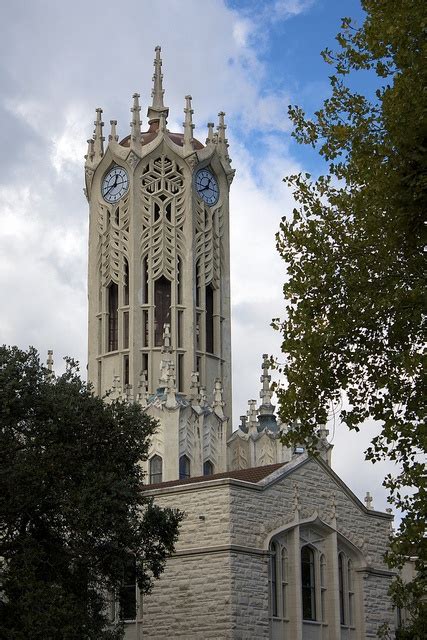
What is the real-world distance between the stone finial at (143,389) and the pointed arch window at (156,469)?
3.10 metres

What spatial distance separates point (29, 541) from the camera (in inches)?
→ 1149

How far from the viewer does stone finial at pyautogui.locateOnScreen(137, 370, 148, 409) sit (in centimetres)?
6550

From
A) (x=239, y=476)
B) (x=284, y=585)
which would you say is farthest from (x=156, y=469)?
(x=284, y=585)

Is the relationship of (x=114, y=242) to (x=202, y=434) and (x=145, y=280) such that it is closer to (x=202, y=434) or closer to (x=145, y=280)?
(x=145, y=280)

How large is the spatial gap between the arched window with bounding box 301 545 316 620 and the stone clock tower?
30555 mm

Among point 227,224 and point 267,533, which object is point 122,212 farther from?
point 267,533

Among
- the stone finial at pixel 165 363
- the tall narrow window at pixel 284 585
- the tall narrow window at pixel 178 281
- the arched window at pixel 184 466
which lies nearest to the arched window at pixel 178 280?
the tall narrow window at pixel 178 281

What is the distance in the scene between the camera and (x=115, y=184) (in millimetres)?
74562

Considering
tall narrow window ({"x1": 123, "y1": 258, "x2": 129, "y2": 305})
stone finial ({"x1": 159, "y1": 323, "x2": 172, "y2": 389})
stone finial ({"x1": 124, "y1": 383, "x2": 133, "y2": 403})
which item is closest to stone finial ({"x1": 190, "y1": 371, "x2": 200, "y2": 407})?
stone finial ({"x1": 159, "y1": 323, "x2": 172, "y2": 389})

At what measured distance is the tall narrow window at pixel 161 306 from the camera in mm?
72438

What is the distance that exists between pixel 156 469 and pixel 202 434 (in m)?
4.17

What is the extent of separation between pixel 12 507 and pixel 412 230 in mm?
12066

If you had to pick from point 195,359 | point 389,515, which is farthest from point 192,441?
point 389,515

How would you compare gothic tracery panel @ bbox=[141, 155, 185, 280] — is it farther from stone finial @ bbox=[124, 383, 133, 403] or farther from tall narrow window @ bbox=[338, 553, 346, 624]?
tall narrow window @ bbox=[338, 553, 346, 624]
